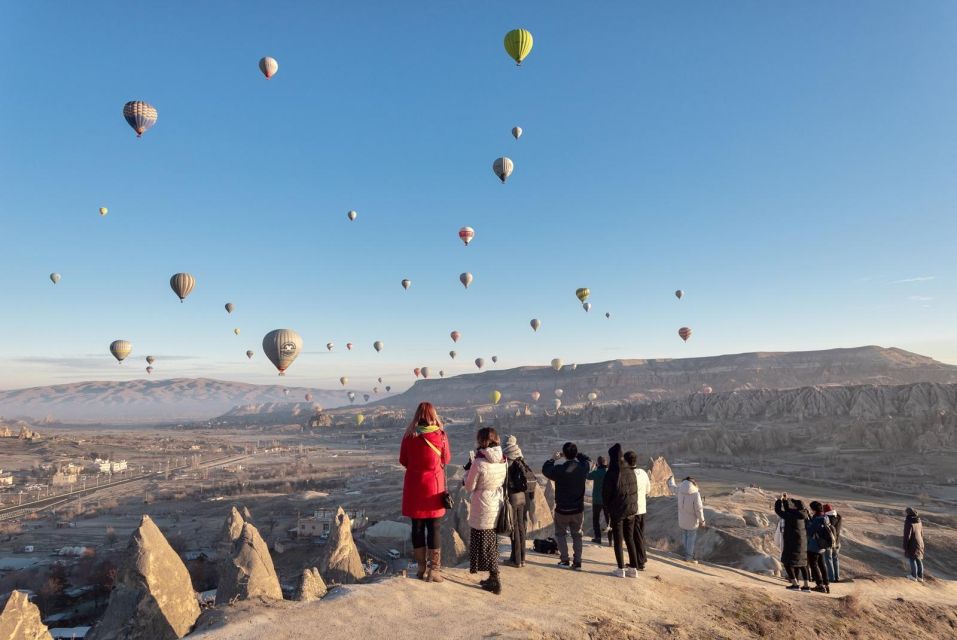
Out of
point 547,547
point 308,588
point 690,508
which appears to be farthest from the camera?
point 690,508

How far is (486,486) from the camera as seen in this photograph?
6910 millimetres

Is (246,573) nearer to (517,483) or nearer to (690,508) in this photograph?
(517,483)

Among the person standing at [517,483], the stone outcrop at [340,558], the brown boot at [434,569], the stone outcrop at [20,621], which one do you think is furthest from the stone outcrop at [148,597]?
the person standing at [517,483]

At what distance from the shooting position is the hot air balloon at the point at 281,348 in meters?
47.2

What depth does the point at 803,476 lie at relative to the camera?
48.1 meters

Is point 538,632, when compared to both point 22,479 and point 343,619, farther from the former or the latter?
point 22,479

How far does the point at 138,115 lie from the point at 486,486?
1765 inches

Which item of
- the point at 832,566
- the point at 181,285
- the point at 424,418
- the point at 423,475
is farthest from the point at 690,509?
the point at 181,285

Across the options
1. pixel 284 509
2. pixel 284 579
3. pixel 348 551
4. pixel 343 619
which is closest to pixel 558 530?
pixel 343 619

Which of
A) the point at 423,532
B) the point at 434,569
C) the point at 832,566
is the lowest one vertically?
the point at 832,566

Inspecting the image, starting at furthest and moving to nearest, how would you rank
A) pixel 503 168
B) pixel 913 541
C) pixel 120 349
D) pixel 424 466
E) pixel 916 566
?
pixel 120 349
pixel 503 168
pixel 916 566
pixel 913 541
pixel 424 466

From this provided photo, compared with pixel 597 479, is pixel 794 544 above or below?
below

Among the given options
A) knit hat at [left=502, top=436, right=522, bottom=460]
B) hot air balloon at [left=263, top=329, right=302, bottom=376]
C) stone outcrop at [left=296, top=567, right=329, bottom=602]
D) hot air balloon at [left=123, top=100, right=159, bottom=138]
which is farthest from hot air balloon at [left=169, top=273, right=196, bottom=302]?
knit hat at [left=502, top=436, right=522, bottom=460]

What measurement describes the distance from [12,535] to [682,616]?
5029 centimetres
